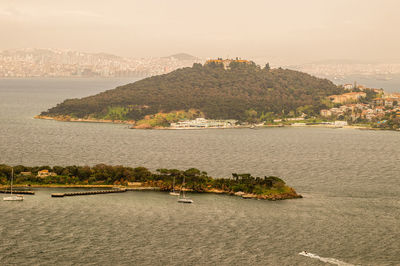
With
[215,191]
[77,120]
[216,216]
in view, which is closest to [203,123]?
[77,120]

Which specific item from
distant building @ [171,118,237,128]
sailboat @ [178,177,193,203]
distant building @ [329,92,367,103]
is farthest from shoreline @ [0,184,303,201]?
distant building @ [329,92,367,103]

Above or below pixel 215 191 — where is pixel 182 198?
below

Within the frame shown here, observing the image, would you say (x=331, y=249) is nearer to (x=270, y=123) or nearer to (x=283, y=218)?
(x=283, y=218)

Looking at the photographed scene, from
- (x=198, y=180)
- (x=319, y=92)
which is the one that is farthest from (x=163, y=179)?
(x=319, y=92)

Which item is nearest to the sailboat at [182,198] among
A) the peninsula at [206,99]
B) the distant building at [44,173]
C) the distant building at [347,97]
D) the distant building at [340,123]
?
the distant building at [44,173]

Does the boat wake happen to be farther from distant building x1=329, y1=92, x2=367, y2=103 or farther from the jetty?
distant building x1=329, y1=92, x2=367, y2=103

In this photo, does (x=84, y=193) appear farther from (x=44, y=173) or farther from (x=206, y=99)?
(x=206, y=99)
